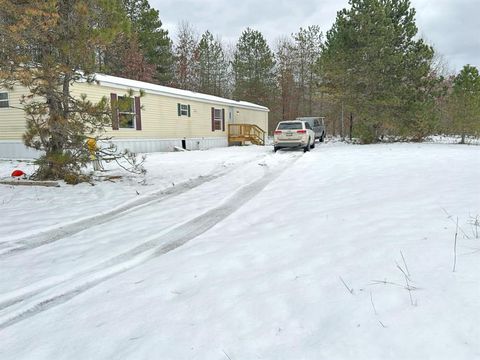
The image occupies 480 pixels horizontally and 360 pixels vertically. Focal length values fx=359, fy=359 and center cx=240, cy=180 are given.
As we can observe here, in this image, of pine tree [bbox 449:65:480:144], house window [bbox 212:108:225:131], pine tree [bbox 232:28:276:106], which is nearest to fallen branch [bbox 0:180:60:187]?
house window [bbox 212:108:225:131]

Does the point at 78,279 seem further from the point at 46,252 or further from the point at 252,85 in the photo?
the point at 252,85

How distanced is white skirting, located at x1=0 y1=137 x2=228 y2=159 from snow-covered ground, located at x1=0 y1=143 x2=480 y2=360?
394 inches

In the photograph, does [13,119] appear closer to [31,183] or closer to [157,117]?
[157,117]

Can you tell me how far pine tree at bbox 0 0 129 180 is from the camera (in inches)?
312

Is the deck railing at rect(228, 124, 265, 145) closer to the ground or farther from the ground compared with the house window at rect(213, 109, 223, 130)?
closer to the ground

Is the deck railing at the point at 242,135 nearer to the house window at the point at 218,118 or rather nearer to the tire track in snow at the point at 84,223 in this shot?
the house window at the point at 218,118

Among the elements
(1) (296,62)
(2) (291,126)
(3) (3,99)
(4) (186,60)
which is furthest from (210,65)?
(3) (3,99)

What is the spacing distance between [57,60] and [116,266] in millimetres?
6449

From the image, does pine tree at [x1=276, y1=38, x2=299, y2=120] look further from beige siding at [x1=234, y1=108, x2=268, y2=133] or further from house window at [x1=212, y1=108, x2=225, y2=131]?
house window at [x1=212, y1=108, x2=225, y2=131]

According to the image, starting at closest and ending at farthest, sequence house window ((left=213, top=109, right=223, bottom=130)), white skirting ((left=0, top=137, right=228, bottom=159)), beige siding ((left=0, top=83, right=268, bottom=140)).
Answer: beige siding ((left=0, top=83, right=268, bottom=140)) < white skirting ((left=0, top=137, right=228, bottom=159)) < house window ((left=213, top=109, right=223, bottom=130))

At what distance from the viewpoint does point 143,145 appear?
19.1 metres

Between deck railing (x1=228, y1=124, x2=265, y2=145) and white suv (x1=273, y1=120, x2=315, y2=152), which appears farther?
deck railing (x1=228, y1=124, x2=265, y2=145)

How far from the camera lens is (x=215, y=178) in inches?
410

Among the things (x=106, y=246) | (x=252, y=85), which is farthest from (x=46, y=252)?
(x=252, y=85)
